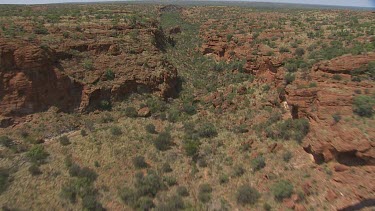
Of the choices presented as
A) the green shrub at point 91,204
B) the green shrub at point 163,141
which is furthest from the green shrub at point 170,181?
the green shrub at point 91,204

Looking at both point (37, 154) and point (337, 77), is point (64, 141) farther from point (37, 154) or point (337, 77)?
point (337, 77)

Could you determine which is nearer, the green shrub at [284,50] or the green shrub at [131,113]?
the green shrub at [131,113]

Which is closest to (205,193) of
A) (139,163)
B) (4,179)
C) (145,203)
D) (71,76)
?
(145,203)

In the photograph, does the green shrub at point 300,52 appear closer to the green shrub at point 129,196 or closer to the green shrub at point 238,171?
the green shrub at point 238,171

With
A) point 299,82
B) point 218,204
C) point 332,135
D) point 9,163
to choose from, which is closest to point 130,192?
point 218,204

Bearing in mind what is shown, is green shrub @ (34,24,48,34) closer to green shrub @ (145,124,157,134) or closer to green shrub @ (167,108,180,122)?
green shrub @ (167,108,180,122)

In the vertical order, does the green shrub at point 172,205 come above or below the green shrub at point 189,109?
below

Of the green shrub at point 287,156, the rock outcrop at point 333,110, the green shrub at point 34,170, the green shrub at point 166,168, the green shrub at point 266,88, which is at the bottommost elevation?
the green shrub at point 166,168
